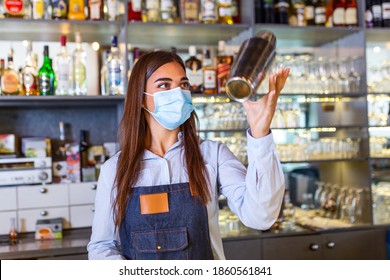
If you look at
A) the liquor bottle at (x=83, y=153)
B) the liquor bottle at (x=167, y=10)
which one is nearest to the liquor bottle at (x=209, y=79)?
the liquor bottle at (x=167, y=10)

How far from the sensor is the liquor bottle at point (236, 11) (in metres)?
2.95

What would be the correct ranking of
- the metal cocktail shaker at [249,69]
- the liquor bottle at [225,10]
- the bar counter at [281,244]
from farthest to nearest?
the liquor bottle at [225,10] < the bar counter at [281,244] < the metal cocktail shaker at [249,69]

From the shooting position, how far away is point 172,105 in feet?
4.64

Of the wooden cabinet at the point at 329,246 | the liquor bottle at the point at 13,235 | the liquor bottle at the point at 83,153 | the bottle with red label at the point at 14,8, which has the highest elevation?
the bottle with red label at the point at 14,8

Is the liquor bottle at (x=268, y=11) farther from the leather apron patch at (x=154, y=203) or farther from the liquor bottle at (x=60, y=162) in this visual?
the leather apron patch at (x=154, y=203)

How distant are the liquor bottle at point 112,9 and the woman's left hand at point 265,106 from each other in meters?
1.85

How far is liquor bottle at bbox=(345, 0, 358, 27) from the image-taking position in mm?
3021

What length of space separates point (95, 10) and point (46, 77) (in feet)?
1.45

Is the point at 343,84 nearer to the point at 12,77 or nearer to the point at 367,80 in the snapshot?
the point at 367,80

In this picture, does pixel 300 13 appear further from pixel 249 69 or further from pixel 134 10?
pixel 249 69

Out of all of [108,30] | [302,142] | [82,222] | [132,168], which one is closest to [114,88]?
[108,30]

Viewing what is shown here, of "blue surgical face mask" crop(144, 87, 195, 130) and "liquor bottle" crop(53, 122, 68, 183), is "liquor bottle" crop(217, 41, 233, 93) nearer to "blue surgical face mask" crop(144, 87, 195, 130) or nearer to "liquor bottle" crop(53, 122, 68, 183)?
"liquor bottle" crop(53, 122, 68, 183)

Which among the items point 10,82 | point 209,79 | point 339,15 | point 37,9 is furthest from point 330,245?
point 37,9

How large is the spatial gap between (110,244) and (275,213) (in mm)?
499
